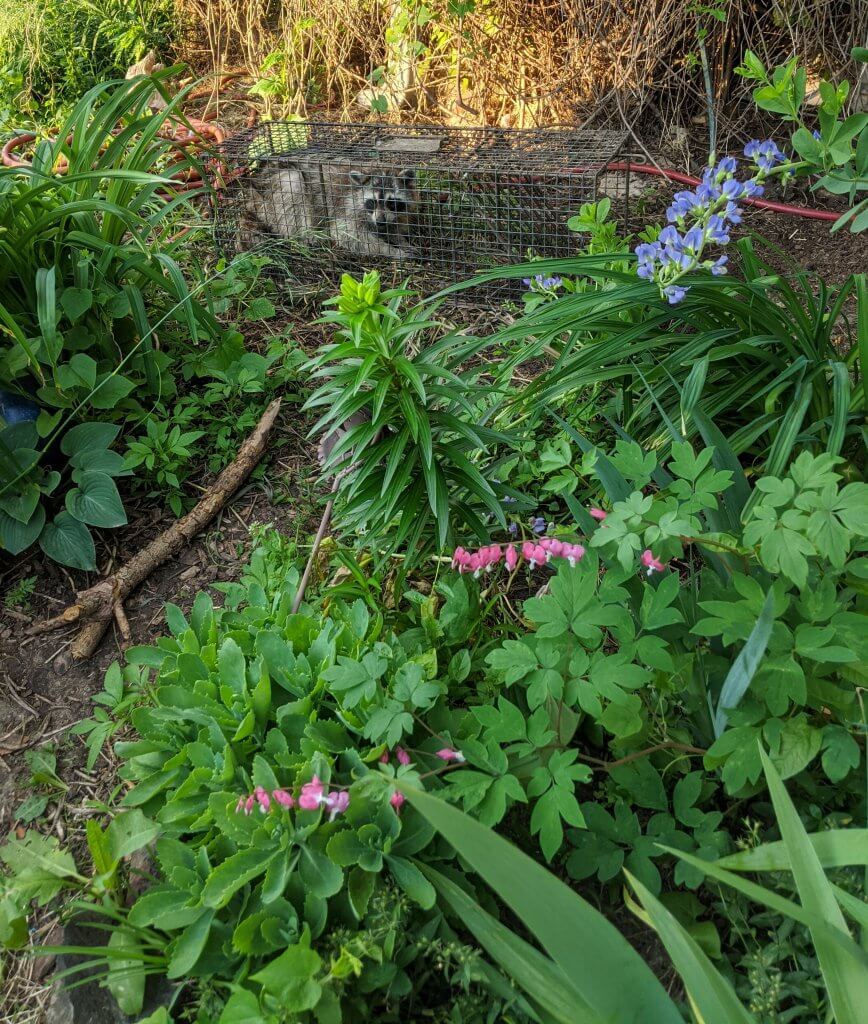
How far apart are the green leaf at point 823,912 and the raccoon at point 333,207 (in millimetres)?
2316

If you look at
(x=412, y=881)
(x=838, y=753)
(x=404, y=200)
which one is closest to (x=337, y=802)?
(x=412, y=881)

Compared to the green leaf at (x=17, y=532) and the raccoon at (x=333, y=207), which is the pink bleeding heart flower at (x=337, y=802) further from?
the raccoon at (x=333, y=207)

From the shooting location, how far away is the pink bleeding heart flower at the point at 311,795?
115cm

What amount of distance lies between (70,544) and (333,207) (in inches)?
61.4

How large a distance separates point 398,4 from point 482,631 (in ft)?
10.8

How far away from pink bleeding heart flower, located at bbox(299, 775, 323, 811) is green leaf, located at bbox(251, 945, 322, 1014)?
17cm

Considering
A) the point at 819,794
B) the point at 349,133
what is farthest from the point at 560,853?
the point at 349,133

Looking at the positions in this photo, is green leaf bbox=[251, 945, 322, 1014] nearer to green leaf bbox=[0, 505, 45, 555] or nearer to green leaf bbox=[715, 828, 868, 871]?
green leaf bbox=[715, 828, 868, 871]

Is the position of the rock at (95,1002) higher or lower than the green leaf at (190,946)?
lower

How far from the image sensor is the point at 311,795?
115 centimetres

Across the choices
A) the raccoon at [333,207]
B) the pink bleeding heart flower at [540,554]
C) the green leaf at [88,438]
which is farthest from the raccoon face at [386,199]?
the pink bleeding heart flower at [540,554]

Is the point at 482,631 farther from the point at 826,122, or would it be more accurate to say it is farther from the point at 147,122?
the point at 147,122

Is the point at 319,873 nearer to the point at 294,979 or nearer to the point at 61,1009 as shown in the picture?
the point at 294,979

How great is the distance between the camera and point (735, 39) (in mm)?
3283
